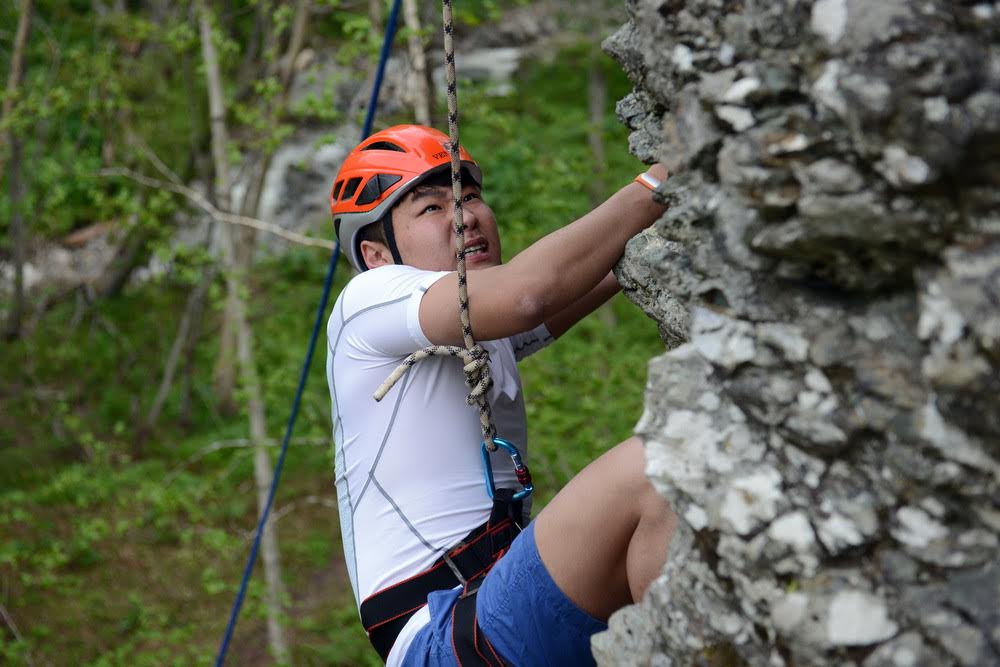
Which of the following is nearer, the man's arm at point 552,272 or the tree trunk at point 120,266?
the man's arm at point 552,272

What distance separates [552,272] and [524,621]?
87 cm

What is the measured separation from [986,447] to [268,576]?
5700 millimetres

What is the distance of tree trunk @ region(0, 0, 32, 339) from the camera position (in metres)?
8.70

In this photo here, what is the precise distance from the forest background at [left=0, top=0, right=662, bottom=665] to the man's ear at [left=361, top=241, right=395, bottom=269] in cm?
187

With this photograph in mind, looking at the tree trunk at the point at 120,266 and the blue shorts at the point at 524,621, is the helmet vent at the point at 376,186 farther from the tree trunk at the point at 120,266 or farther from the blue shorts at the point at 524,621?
the tree trunk at the point at 120,266

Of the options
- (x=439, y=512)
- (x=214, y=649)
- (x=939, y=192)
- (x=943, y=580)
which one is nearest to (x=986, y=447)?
(x=943, y=580)

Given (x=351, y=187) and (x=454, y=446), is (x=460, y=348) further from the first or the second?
(x=351, y=187)

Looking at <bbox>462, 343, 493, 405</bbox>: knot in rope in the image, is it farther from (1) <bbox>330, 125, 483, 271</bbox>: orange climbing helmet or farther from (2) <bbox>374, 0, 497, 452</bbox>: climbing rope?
(1) <bbox>330, 125, 483, 271</bbox>: orange climbing helmet

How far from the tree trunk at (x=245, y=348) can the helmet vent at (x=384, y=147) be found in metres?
3.11

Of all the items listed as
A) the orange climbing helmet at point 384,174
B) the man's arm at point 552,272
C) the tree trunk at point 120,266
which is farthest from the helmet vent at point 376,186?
the tree trunk at point 120,266

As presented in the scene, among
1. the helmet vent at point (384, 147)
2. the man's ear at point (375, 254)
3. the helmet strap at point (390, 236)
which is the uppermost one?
the helmet vent at point (384, 147)

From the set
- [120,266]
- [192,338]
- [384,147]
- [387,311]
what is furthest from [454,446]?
[120,266]

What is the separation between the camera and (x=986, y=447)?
1460 mm

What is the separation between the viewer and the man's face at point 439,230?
9.34 feet
